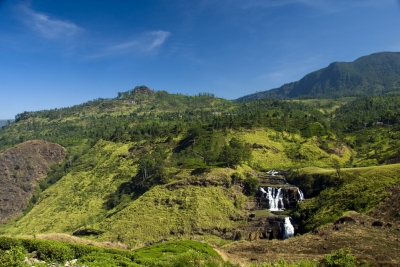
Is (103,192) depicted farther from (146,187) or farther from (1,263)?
(1,263)

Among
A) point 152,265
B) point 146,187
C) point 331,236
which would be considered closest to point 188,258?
point 152,265

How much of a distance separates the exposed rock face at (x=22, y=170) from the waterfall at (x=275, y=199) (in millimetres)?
100004

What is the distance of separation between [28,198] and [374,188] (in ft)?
409

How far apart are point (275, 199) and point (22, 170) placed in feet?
387

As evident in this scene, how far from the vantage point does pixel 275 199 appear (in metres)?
62.7

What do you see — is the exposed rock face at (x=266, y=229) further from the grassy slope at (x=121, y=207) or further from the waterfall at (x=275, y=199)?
the waterfall at (x=275, y=199)

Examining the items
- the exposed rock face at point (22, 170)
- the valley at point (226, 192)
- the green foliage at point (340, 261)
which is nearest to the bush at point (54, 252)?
the valley at point (226, 192)

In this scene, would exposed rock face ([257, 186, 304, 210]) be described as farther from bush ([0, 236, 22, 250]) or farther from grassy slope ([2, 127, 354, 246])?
bush ([0, 236, 22, 250])

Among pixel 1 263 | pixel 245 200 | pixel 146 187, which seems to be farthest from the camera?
pixel 146 187

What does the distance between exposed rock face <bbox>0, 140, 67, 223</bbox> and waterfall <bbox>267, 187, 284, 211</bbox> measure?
100 metres

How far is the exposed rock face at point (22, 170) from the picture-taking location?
112 meters

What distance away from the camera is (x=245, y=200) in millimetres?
64938

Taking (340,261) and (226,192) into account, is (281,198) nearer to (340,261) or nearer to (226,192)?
(226,192)

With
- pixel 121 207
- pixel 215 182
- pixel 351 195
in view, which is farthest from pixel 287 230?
pixel 121 207
